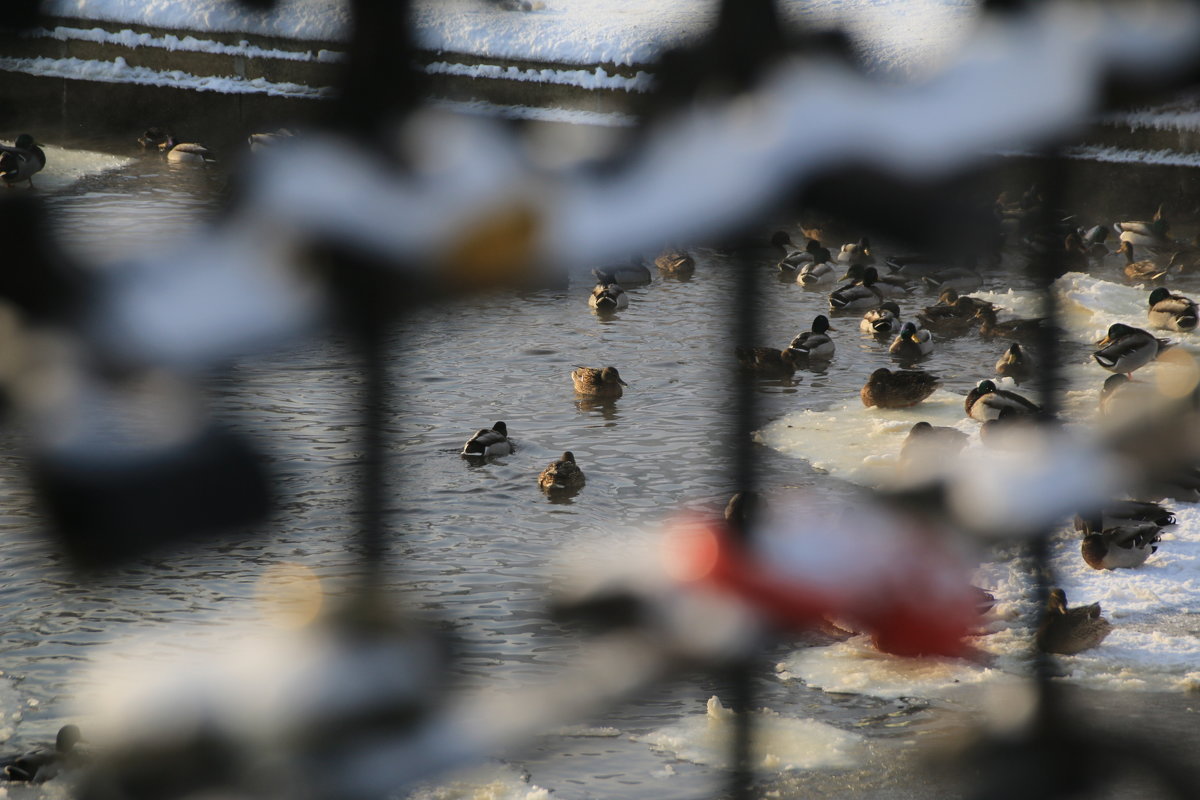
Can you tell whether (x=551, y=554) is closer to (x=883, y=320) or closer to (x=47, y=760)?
(x=47, y=760)

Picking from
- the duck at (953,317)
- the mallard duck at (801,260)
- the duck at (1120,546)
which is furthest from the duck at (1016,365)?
the duck at (1120,546)

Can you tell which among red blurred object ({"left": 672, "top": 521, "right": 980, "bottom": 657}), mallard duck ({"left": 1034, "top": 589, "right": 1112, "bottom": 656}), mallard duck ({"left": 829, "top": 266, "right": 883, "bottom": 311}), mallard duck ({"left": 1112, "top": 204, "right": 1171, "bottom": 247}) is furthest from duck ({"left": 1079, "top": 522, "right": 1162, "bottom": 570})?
mallard duck ({"left": 1112, "top": 204, "right": 1171, "bottom": 247})

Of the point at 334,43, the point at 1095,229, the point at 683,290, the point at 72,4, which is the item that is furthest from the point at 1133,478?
the point at 1095,229

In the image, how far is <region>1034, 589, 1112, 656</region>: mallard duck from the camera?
18.9 ft

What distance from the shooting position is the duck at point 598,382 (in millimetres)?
10219

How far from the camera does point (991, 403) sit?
9.34 metres

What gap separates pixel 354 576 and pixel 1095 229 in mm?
16257

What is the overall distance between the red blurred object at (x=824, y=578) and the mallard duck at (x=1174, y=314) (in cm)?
1230

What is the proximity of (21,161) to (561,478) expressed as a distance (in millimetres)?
7260

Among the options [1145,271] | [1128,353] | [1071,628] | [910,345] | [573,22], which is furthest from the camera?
[1145,271]

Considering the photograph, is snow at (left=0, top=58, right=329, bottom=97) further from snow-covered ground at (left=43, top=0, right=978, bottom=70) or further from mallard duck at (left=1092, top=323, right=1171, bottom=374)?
mallard duck at (left=1092, top=323, right=1171, bottom=374)

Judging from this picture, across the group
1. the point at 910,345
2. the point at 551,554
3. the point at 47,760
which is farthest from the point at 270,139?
the point at 910,345

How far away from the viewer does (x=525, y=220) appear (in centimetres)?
80

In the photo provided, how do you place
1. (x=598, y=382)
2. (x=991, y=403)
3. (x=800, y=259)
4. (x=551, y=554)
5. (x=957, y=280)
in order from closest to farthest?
(x=551, y=554) < (x=991, y=403) < (x=598, y=382) < (x=957, y=280) < (x=800, y=259)
